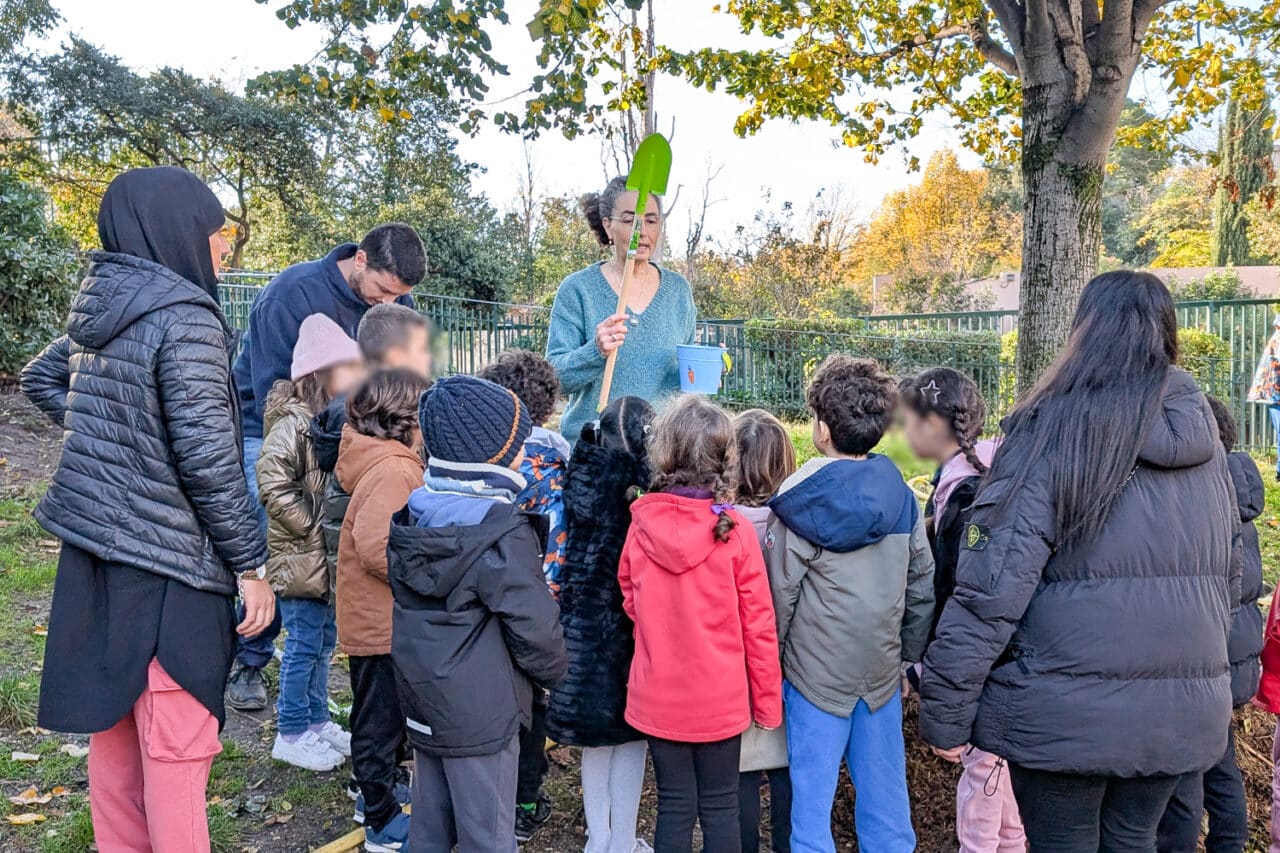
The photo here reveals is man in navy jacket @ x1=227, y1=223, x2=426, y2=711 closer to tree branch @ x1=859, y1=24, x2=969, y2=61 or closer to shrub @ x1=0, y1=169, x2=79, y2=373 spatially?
tree branch @ x1=859, y1=24, x2=969, y2=61

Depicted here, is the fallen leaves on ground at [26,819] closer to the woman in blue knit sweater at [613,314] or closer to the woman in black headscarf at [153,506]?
the woman in black headscarf at [153,506]

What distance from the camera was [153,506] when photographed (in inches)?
83.4

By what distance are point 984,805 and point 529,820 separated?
133 cm

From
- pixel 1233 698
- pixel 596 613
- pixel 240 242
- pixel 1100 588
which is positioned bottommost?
pixel 1233 698

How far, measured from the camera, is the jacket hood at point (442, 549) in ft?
7.10

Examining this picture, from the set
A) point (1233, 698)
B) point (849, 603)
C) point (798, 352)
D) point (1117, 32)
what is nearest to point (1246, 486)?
point (1233, 698)

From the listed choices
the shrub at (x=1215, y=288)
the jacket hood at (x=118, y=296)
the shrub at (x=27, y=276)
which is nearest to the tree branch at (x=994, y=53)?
the jacket hood at (x=118, y=296)

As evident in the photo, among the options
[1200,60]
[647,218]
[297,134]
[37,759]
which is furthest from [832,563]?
[297,134]

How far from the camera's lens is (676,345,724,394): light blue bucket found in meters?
3.11

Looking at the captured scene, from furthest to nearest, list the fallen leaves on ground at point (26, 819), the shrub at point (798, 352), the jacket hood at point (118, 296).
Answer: the shrub at point (798, 352) → the fallen leaves on ground at point (26, 819) → the jacket hood at point (118, 296)

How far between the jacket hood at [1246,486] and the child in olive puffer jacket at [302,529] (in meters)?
2.61

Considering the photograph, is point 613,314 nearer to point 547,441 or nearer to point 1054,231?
point 547,441

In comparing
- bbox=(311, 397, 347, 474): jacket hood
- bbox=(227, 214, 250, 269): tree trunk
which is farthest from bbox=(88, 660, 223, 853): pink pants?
bbox=(227, 214, 250, 269): tree trunk

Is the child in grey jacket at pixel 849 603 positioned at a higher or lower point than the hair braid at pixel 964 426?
lower
